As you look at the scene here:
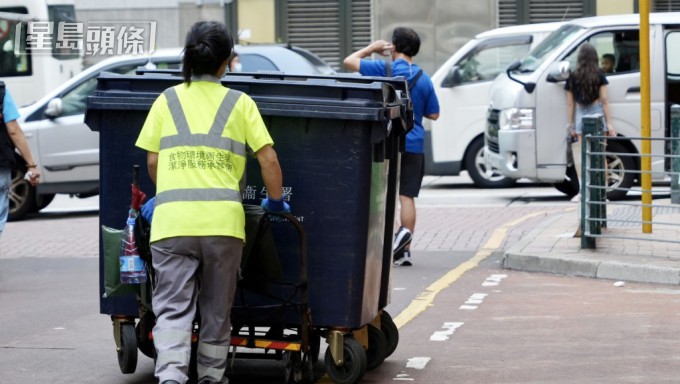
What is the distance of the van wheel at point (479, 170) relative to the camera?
18812 millimetres

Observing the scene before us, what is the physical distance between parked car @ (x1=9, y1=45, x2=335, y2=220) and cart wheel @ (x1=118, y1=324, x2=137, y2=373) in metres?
9.90

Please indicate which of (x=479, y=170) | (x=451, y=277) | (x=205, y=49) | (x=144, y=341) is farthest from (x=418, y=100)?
(x=479, y=170)

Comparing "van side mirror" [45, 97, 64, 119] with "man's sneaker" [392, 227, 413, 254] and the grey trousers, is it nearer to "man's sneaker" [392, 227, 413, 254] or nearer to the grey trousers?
"man's sneaker" [392, 227, 413, 254]

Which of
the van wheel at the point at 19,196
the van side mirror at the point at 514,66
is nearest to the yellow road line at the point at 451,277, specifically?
the van side mirror at the point at 514,66

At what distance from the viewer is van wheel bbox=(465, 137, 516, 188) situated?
18812 millimetres

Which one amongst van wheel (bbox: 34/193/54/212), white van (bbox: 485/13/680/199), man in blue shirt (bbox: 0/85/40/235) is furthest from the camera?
van wheel (bbox: 34/193/54/212)

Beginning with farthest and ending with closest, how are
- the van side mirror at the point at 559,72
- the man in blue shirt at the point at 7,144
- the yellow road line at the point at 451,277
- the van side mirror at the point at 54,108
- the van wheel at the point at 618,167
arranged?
1. the van side mirror at the point at 54,108
2. the van wheel at the point at 618,167
3. the van side mirror at the point at 559,72
4. the man in blue shirt at the point at 7,144
5. the yellow road line at the point at 451,277

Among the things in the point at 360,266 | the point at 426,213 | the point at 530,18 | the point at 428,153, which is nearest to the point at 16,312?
the point at 360,266

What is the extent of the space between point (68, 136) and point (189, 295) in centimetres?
1089

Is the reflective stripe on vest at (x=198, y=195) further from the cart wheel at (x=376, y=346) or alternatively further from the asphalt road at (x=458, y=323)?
the cart wheel at (x=376, y=346)

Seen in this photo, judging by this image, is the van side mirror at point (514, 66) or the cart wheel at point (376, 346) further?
the van side mirror at point (514, 66)

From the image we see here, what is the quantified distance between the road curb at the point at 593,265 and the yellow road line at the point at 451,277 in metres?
0.36

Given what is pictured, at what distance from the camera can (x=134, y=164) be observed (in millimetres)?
7055

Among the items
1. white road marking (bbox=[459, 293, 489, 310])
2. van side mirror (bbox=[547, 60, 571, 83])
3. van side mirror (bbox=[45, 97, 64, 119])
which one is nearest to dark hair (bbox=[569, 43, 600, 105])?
van side mirror (bbox=[547, 60, 571, 83])
